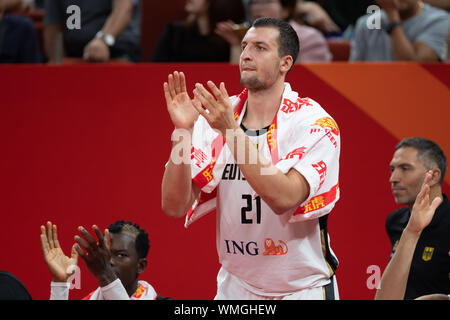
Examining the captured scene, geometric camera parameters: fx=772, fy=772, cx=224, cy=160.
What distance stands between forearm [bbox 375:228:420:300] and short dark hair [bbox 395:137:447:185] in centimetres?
100

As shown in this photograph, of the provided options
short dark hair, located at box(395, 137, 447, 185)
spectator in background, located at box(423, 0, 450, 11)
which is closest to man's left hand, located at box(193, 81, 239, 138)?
short dark hair, located at box(395, 137, 447, 185)

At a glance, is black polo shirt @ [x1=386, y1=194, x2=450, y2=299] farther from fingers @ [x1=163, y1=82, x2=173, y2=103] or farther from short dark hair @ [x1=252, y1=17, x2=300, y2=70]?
fingers @ [x1=163, y1=82, x2=173, y2=103]

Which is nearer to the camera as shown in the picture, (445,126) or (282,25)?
(282,25)

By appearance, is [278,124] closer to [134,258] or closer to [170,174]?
[170,174]

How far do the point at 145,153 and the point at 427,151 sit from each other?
1696 mm

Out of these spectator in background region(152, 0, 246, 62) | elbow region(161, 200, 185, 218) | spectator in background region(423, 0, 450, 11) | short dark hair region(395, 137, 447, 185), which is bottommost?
elbow region(161, 200, 185, 218)

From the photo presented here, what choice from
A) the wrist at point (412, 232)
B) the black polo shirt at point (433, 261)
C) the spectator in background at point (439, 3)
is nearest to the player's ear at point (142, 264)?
the black polo shirt at point (433, 261)

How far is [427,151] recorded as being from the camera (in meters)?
4.14

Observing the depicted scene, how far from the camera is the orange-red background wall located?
4.61 m

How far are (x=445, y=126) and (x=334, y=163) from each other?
5.58 feet

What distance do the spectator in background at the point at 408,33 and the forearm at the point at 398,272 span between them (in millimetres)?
1915

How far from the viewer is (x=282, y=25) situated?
3.22m

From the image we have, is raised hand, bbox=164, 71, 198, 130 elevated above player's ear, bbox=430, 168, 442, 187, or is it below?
above
